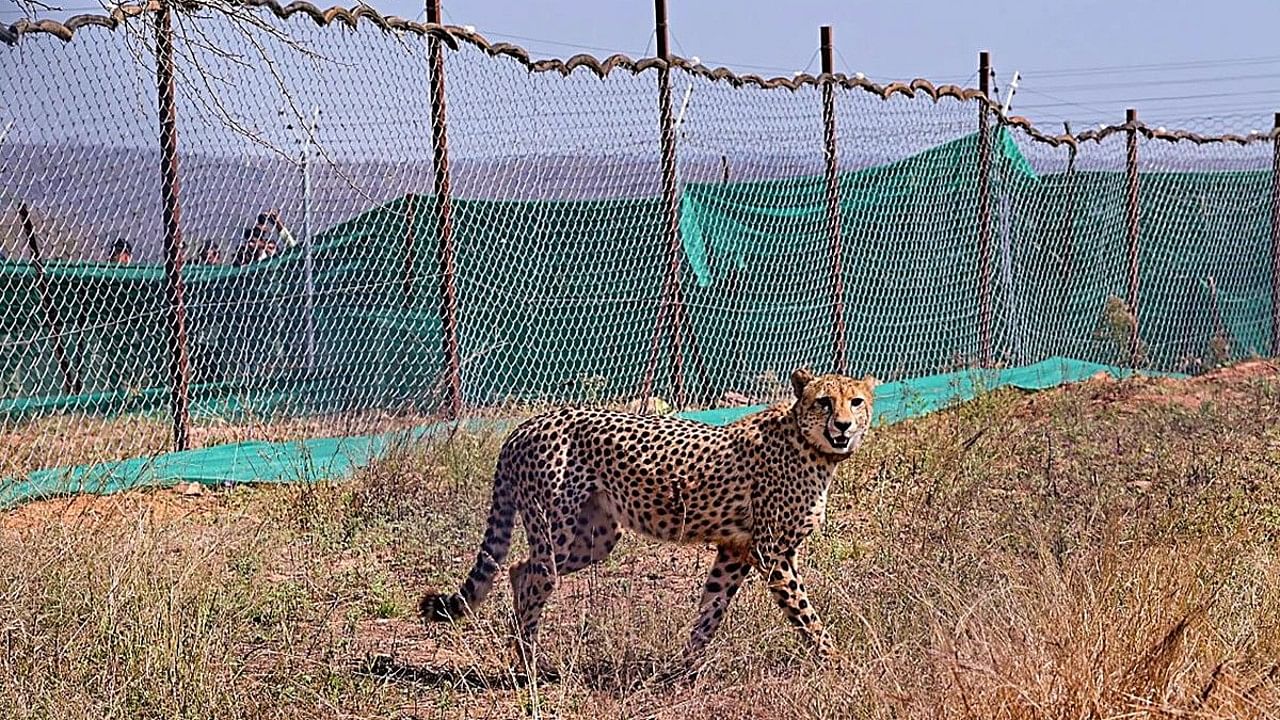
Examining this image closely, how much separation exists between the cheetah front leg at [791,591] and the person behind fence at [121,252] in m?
3.51

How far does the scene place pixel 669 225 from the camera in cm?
907

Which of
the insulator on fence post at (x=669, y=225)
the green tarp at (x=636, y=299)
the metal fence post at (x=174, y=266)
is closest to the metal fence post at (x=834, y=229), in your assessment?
the green tarp at (x=636, y=299)

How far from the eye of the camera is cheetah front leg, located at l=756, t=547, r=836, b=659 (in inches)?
192

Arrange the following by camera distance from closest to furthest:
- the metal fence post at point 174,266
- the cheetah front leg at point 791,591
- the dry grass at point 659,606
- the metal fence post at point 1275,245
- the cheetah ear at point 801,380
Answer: the dry grass at point 659,606 < the cheetah front leg at point 791,591 < the cheetah ear at point 801,380 < the metal fence post at point 174,266 < the metal fence post at point 1275,245

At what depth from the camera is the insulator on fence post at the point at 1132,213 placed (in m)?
12.5

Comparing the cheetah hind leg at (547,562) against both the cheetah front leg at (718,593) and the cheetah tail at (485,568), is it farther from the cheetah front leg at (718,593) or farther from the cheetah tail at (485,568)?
the cheetah front leg at (718,593)

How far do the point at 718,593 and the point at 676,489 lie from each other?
0.33m

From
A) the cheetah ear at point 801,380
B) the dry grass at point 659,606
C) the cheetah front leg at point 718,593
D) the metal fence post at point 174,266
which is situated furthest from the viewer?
the metal fence post at point 174,266

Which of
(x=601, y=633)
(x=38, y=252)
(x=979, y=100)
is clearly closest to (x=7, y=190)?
(x=38, y=252)

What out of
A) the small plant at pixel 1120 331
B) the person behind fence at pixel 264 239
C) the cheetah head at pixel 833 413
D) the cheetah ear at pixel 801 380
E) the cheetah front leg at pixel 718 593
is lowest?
the small plant at pixel 1120 331

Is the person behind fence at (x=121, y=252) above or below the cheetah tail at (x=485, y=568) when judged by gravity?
above

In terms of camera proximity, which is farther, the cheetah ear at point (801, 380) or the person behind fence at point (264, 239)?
the person behind fence at point (264, 239)

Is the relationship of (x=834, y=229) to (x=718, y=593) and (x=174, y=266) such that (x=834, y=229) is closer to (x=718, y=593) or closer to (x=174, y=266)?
(x=174, y=266)

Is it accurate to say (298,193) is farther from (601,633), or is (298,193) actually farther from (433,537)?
(601,633)
